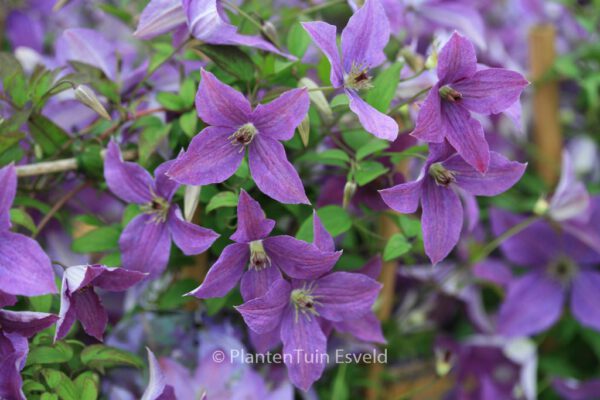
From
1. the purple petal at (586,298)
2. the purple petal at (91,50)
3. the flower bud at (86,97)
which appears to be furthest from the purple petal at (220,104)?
the purple petal at (586,298)

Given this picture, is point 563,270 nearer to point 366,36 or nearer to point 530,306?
point 530,306

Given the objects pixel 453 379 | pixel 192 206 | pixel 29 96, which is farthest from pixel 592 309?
pixel 29 96

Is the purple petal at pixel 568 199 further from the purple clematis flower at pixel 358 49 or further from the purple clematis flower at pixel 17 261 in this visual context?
the purple clematis flower at pixel 17 261

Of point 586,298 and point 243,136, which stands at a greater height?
point 243,136

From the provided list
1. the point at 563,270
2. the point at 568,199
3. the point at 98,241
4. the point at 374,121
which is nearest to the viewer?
the point at 374,121

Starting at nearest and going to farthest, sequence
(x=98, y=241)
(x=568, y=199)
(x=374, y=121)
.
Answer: (x=374, y=121)
(x=98, y=241)
(x=568, y=199)

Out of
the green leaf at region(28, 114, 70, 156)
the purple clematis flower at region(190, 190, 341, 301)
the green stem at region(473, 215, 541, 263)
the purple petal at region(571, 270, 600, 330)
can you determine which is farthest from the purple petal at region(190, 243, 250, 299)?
the purple petal at region(571, 270, 600, 330)

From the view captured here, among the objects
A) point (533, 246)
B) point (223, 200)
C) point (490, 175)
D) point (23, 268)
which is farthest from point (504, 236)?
point (23, 268)
